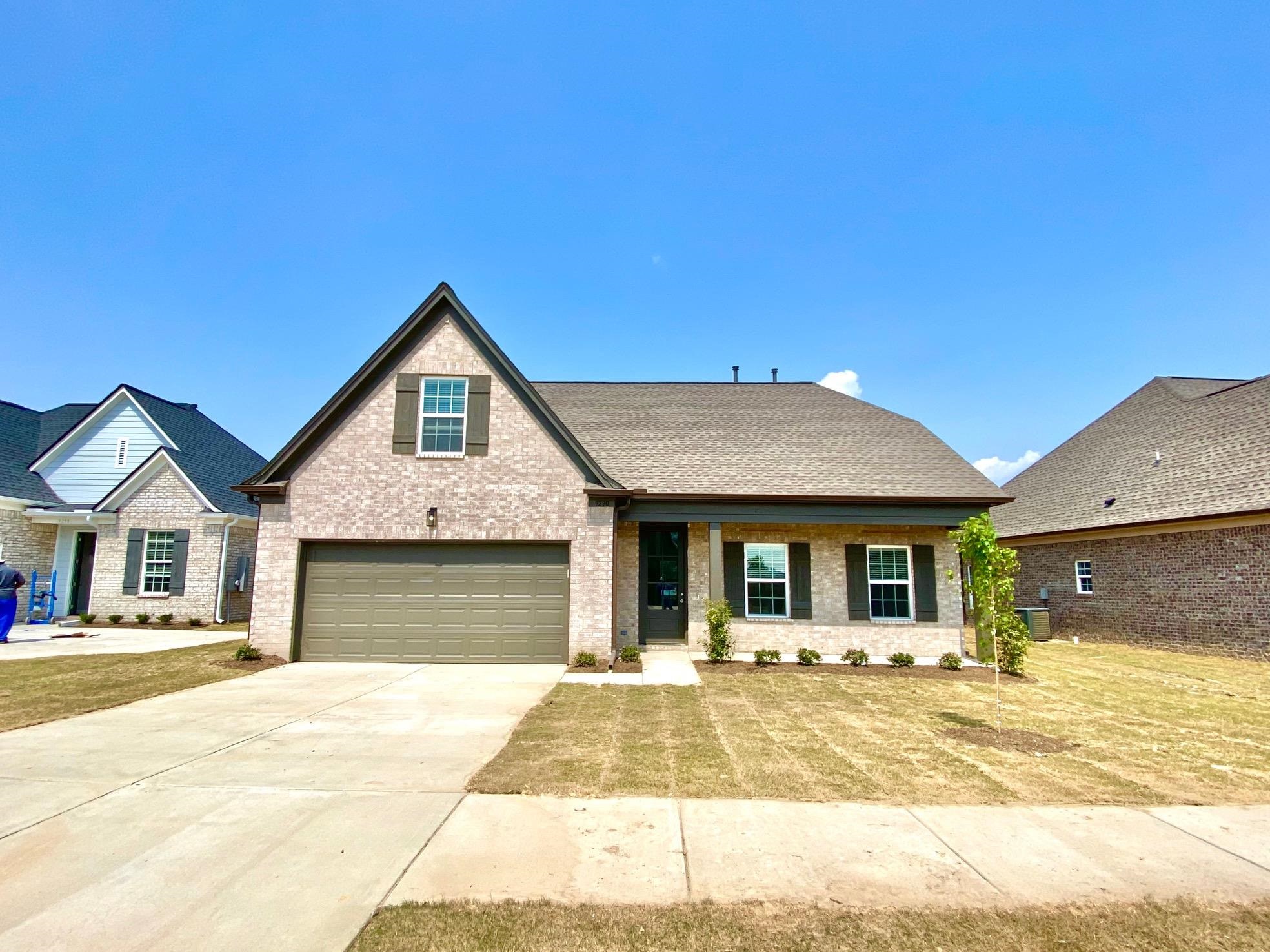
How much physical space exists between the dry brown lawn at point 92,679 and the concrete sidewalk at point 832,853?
281 inches

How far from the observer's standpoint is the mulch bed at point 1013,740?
7039 mm

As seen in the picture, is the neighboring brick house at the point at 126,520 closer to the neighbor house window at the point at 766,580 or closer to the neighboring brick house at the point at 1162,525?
the neighbor house window at the point at 766,580

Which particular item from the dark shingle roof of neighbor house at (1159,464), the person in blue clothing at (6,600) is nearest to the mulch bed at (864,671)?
the dark shingle roof of neighbor house at (1159,464)

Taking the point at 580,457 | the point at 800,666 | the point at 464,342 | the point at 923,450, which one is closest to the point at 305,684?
the point at 580,457

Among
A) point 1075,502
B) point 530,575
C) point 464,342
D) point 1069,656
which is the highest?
point 464,342

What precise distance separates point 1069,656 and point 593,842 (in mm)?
15752

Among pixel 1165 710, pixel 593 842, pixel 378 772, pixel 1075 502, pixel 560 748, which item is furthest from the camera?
pixel 1075 502

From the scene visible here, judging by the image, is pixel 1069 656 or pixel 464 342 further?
pixel 1069 656

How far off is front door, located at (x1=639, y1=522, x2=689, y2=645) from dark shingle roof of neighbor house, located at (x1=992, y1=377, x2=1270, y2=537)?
12.6 meters

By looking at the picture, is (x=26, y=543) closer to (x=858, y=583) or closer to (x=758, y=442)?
(x=758, y=442)

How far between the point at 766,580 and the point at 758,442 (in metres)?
3.74

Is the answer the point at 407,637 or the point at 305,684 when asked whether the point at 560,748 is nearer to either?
the point at 305,684

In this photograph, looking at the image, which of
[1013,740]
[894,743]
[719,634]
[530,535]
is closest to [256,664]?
[530,535]

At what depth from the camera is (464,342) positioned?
13320 millimetres
